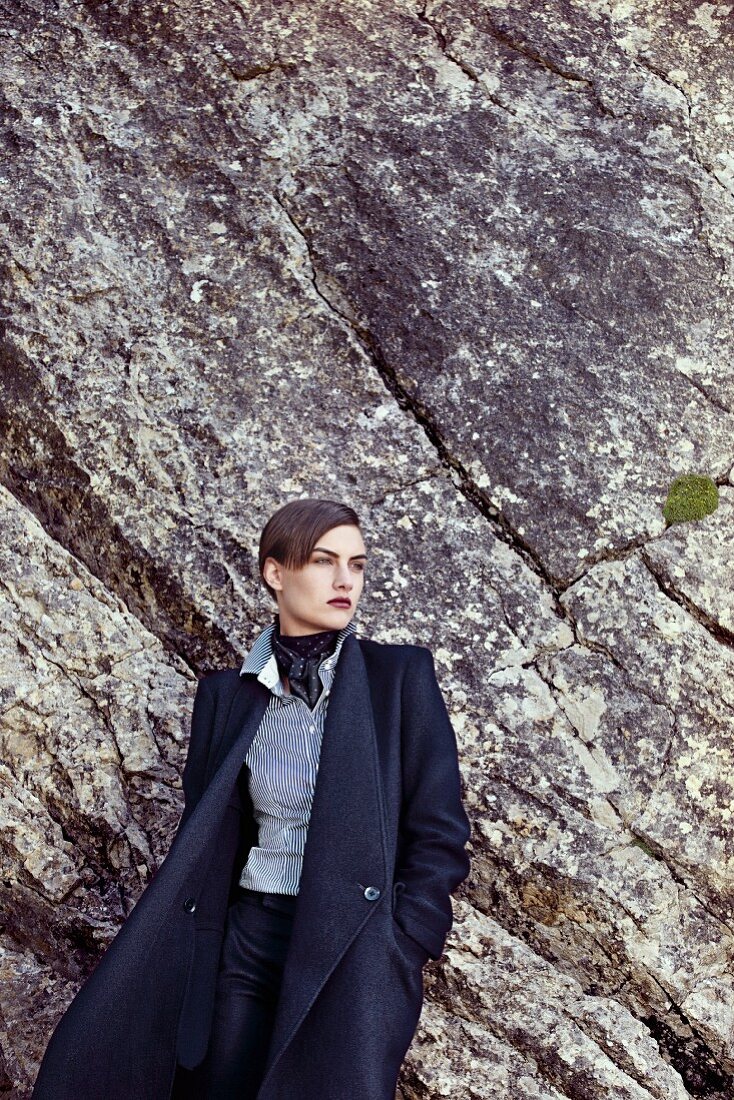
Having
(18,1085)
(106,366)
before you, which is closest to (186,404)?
(106,366)

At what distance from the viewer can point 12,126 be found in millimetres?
4590

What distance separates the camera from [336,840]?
256 centimetres

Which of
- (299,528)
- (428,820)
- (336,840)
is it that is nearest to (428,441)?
(299,528)

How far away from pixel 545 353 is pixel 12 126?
233cm

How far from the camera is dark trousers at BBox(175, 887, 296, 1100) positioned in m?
2.55

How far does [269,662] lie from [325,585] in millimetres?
239

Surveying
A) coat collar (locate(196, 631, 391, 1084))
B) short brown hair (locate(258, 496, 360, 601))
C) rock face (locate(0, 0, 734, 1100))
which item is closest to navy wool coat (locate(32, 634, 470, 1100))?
coat collar (locate(196, 631, 391, 1084))

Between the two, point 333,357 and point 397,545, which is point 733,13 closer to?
point 333,357

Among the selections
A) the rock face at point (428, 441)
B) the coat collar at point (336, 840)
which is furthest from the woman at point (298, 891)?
the rock face at point (428, 441)

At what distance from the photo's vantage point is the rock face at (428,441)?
3.54 metres

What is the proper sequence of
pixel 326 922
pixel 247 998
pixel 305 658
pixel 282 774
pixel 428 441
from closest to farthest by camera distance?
pixel 326 922 → pixel 247 998 → pixel 282 774 → pixel 305 658 → pixel 428 441

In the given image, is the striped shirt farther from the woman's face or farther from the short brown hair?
the short brown hair

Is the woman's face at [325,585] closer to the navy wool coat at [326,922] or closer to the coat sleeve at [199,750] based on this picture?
the navy wool coat at [326,922]

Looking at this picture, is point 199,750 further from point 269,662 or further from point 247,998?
point 247,998
